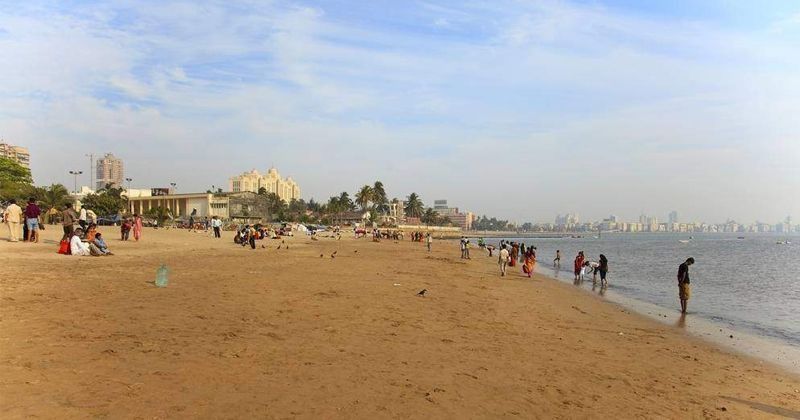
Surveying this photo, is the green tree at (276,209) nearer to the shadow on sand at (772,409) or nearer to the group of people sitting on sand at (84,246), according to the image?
the group of people sitting on sand at (84,246)

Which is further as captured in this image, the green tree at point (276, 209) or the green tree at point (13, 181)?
the green tree at point (276, 209)

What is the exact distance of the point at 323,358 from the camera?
278 inches

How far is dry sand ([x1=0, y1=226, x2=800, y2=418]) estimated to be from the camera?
525 centimetres

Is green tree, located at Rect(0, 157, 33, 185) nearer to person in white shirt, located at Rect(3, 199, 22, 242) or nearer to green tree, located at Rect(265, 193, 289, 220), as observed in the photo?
person in white shirt, located at Rect(3, 199, 22, 242)

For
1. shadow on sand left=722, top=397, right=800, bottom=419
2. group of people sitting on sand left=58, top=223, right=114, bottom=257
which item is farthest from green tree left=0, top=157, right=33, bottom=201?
shadow on sand left=722, top=397, right=800, bottom=419

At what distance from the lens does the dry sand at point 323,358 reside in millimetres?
5254

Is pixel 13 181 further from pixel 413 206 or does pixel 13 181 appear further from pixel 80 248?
pixel 413 206

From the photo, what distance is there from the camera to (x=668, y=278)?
1203 inches

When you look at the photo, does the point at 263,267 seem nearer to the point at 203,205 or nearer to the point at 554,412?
the point at 554,412

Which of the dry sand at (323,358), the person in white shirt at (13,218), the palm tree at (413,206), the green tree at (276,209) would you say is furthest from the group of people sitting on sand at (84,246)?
the palm tree at (413,206)

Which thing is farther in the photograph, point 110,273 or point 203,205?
point 203,205

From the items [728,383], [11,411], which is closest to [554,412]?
[728,383]

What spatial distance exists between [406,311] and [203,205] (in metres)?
97.1

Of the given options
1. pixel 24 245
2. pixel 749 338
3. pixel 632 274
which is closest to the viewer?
pixel 749 338
